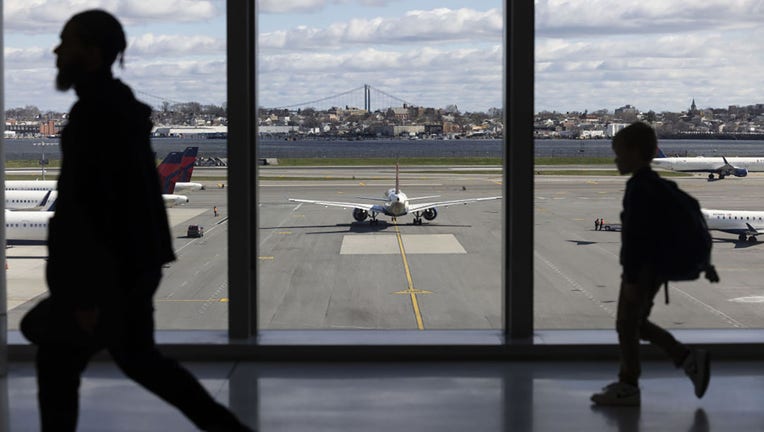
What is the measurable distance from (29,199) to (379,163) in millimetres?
20485

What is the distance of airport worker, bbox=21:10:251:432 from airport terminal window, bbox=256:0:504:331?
1389mm

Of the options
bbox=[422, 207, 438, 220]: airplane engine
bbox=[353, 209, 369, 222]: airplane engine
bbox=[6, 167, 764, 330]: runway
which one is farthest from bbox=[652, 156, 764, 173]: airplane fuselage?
bbox=[353, 209, 369, 222]: airplane engine

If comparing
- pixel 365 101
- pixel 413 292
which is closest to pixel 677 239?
pixel 365 101

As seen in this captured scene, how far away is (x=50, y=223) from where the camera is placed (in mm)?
1540

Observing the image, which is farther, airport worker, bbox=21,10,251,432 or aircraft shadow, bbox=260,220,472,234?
aircraft shadow, bbox=260,220,472,234

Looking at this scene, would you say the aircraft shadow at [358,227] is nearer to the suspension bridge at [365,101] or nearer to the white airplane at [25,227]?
the white airplane at [25,227]

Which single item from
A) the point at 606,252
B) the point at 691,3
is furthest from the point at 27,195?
the point at 691,3

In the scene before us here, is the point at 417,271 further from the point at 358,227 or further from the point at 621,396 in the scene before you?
the point at 621,396

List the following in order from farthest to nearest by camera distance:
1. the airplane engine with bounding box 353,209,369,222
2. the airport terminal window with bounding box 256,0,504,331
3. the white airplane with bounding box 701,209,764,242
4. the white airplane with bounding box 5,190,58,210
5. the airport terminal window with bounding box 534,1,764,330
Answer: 1. the airplane engine with bounding box 353,209,369,222
2. the white airplane with bounding box 5,190,58,210
3. the white airplane with bounding box 701,209,764,242
4. the airport terminal window with bounding box 256,0,504,331
5. the airport terminal window with bounding box 534,1,764,330

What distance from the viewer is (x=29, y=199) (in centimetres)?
2627

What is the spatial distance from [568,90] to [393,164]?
41.1m

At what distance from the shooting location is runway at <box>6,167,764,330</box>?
1542 centimetres

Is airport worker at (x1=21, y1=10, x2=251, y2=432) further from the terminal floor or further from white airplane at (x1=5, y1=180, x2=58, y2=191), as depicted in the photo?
white airplane at (x1=5, y1=180, x2=58, y2=191)

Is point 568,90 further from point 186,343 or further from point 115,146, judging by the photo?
point 115,146
